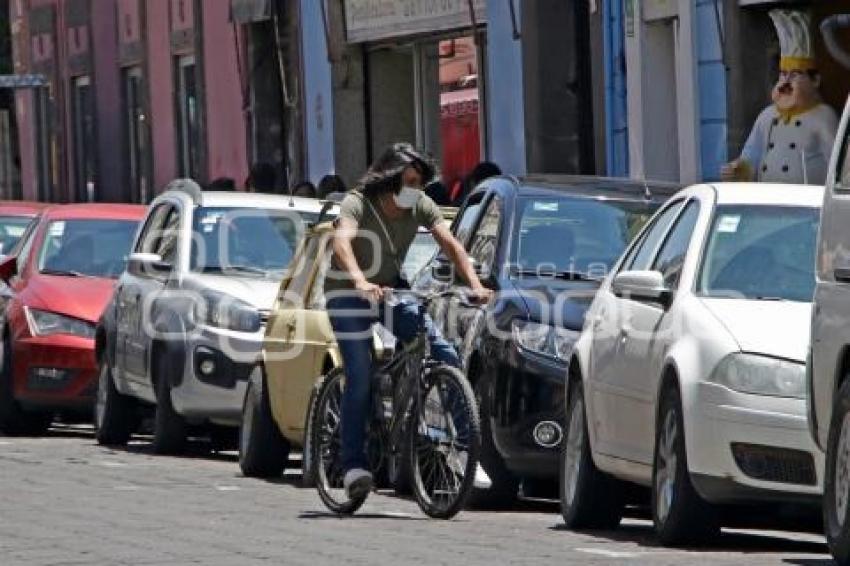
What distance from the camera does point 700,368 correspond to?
1179 cm

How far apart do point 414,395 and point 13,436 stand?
27.2 feet

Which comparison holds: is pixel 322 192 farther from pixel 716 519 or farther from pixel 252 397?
pixel 716 519

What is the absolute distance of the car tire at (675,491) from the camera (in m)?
11.8

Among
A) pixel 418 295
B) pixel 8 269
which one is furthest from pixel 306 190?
pixel 418 295

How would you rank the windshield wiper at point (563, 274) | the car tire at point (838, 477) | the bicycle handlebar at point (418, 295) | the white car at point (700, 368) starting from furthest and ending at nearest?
the windshield wiper at point (563, 274) < the bicycle handlebar at point (418, 295) < the white car at point (700, 368) < the car tire at point (838, 477)

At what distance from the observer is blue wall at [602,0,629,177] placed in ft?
86.0

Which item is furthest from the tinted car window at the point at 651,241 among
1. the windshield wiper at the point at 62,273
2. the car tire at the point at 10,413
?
the windshield wiper at the point at 62,273

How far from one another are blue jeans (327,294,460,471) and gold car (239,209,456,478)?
2160 millimetres

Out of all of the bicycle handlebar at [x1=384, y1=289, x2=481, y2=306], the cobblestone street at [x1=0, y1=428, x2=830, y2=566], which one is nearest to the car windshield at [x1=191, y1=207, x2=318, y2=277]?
the cobblestone street at [x1=0, y1=428, x2=830, y2=566]

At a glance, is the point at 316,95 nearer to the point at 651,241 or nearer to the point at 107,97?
the point at 107,97

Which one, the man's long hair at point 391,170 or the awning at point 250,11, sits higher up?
the awning at point 250,11

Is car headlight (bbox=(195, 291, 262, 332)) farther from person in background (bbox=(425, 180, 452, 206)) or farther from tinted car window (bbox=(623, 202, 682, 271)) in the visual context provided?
person in background (bbox=(425, 180, 452, 206))

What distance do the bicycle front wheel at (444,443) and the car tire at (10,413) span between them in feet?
26.2

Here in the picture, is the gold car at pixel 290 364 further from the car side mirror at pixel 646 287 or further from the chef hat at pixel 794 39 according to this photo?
the chef hat at pixel 794 39
